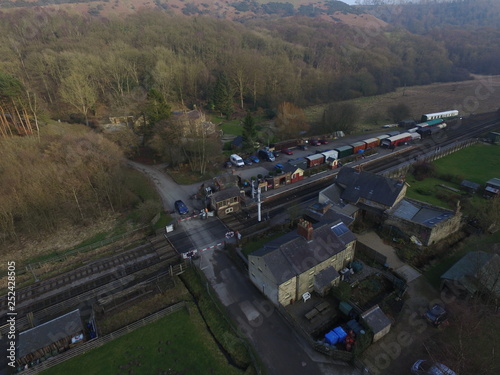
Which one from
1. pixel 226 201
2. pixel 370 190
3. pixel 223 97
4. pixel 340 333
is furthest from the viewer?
pixel 223 97

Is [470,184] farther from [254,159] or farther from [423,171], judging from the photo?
[254,159]

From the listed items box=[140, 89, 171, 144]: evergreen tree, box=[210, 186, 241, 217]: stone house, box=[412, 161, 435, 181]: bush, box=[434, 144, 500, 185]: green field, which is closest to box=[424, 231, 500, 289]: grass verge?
box=[412, 161, 435, 181]: bush

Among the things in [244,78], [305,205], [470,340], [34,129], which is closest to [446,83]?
[244,78]

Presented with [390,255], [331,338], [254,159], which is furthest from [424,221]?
[254,159]

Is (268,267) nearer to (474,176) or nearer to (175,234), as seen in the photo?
(175,234)

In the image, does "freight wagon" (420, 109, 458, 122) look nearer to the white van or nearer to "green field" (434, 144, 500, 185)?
"green field" (434, 144, 500, 185)
